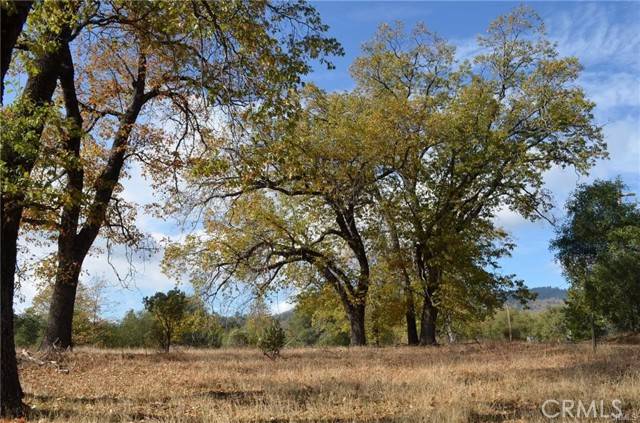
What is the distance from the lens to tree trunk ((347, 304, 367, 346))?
26000 millimetres

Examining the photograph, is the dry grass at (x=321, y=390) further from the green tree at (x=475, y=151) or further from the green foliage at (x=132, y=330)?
the green foliage at (x=132, y=330)

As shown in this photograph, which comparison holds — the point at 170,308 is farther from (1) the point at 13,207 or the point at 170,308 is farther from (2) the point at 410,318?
(1) the point at 13,207

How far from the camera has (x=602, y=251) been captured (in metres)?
28.0

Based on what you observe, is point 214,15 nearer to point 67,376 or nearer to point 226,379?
point 226,379

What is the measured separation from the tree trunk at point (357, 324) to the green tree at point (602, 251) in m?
10.2

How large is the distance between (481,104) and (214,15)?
18.1 m

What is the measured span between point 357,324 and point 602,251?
13.3 metres

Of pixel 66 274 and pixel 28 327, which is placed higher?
pixel 66 274

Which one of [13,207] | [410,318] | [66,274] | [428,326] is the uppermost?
[13,207]

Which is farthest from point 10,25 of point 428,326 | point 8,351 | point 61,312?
point 428,326

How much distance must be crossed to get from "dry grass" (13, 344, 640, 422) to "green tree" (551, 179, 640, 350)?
13.4m

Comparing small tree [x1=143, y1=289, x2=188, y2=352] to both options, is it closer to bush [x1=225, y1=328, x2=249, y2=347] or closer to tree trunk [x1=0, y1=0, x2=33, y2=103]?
tree trunk [x1=0, y1=0, x2=33, y2=103]

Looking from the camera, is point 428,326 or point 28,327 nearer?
point 428,326

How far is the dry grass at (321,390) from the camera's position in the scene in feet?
23.4
